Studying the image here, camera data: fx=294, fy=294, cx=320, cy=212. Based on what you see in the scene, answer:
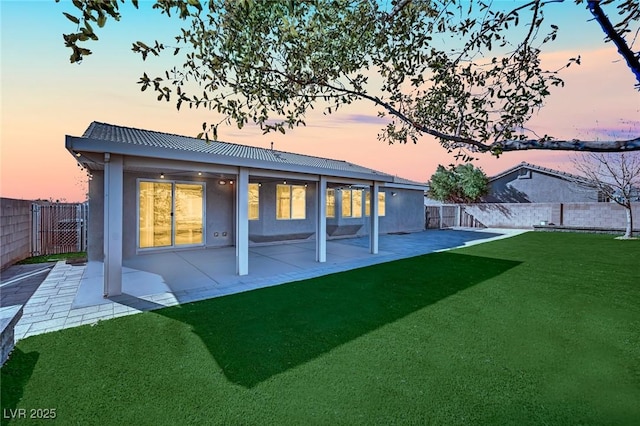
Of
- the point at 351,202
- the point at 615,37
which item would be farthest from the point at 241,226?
the point at 351,202

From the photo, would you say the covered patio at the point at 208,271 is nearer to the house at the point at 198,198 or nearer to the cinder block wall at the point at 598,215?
the house at the point at 198,198

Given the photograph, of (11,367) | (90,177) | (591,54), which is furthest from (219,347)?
(90,177)

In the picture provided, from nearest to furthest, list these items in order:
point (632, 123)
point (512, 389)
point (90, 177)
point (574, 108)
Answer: point (512, 389)
point (574, 108)
point (90, 177)
point (632, 123)

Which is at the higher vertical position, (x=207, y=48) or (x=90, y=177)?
(x=207, y=48)

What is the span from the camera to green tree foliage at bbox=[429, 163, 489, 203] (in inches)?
1152

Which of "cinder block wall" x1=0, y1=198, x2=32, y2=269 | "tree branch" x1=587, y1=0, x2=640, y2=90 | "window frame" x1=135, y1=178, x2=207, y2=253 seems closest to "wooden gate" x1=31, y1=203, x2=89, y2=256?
"cinder block wall" x1=0, y1=198, x2=32, y2=269

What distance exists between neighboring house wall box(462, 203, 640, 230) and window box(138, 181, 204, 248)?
22.2 meters

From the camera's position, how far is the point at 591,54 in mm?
4516

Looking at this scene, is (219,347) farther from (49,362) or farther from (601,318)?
(601,318)

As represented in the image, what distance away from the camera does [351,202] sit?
16.2 metres

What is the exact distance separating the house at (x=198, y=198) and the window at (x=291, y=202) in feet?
0.15

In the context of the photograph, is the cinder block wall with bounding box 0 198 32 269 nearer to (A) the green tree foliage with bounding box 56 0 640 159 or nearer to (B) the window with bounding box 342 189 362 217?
(A) the green tree foliage with bounding box 56 0 640 159

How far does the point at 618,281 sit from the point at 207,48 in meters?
10.6

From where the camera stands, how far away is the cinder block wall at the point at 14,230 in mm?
7656
